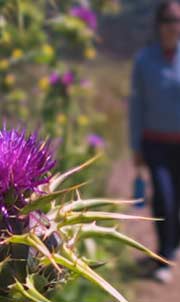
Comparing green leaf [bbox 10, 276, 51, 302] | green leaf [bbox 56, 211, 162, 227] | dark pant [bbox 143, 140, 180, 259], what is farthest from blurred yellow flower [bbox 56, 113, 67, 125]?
green leaf [bbox 10, 276, 51, 302]

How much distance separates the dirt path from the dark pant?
0.25m

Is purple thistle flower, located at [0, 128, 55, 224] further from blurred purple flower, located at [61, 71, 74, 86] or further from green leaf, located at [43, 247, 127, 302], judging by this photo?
blurred purple flower, located at [61, 71, 74, 86]

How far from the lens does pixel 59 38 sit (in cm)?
583

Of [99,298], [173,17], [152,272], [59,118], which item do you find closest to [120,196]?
[152,272]

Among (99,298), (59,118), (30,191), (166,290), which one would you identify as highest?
(30,191)

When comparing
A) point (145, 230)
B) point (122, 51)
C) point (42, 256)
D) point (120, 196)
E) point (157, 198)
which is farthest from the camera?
point (122, 51)

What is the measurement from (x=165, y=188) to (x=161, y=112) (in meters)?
0.57

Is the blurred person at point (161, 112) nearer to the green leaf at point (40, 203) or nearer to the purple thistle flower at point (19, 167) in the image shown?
the purple thistle flower at point (19, 167)

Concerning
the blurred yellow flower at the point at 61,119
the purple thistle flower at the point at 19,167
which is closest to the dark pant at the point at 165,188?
the blurred yellow flower at the point at 61,119

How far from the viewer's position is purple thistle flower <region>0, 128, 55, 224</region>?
1887 millimetres

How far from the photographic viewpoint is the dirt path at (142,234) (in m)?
6.08

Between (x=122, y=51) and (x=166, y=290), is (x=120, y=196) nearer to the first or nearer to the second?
(x=166, y=290)

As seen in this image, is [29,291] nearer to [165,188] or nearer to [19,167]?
[19,167]

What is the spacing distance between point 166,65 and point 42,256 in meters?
4.07
